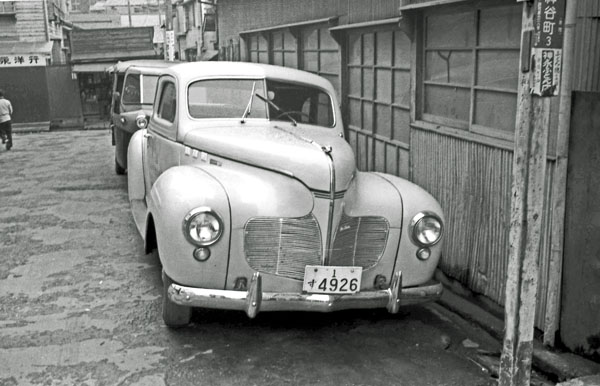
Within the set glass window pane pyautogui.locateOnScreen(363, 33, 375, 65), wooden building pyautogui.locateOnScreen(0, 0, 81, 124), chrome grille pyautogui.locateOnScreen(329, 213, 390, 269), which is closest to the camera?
chrome grille pyautogui.locateOnScreen(329, 213, 390, 269)

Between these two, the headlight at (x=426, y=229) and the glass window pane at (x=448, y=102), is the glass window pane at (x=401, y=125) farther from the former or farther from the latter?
the headlight at (x=426, y=229)

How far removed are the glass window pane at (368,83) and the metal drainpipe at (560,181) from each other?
3.88 metres

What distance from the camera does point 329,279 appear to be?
4.27 metres

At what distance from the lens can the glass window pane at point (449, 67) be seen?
226 inches

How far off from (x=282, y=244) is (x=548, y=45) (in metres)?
2.01

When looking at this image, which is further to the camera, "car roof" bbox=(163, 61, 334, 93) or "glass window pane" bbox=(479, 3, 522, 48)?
"car roof" bbox=(163, 61, 334, 93)

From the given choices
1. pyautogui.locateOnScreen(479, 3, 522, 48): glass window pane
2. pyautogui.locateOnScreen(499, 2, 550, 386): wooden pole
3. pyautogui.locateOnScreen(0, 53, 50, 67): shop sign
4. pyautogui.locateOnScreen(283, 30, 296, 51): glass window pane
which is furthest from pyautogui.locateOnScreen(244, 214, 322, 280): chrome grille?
pyautogui.locateOnScreen(0, 53, 50, 67): shop sign

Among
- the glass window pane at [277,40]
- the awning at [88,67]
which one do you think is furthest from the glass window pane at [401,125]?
Answer: the awning at [88,67]

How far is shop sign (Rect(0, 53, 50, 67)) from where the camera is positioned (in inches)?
810

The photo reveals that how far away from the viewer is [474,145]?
5.39 m

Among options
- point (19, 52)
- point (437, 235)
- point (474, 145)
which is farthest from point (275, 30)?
point (19, 52)

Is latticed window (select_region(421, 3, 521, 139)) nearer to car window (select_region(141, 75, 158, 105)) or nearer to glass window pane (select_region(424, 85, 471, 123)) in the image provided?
glass window pane (select_region(424, 85, 471, 123))

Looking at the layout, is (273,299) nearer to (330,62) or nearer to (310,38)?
(330,62)

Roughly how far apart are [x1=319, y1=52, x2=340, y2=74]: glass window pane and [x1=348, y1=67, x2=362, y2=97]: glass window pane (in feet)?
1.06
